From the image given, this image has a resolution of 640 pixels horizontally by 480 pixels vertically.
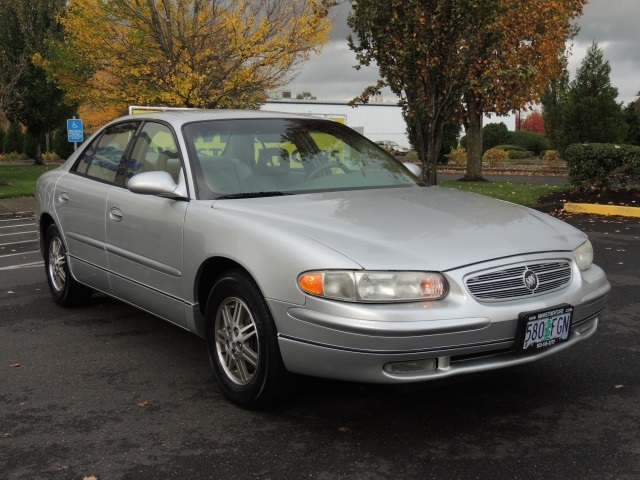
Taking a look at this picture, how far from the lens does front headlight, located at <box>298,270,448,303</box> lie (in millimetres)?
3363

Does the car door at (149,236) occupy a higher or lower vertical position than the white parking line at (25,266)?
higher

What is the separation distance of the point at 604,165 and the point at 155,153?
38.5ft

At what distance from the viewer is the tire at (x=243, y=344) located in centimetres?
369

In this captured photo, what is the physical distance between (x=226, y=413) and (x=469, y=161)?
21.3 meters

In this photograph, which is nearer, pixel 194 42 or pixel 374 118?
pixel 194 42

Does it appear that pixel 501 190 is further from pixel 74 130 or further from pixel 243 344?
pixel 243 344

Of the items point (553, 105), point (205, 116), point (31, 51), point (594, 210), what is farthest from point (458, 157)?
point (205, 116)

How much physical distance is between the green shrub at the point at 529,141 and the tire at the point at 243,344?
4482cm

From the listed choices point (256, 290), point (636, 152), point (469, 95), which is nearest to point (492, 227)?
point (256, 290)

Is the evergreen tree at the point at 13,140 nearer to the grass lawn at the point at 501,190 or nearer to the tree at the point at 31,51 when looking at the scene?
the tree at the point at 31,51

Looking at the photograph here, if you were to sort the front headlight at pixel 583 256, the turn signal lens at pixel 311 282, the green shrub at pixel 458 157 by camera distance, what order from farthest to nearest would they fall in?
the green shrub at pixel 458 157
the front headlight at pixel 583 256
the turn signal lens at pixel 311 282

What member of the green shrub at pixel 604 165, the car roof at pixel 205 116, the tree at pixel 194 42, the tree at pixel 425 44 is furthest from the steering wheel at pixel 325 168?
the tree at pixel 194 42

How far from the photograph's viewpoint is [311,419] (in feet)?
12.7

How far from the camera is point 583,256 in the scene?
13.4 feet
